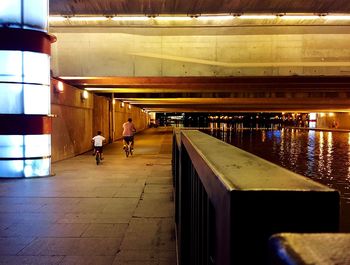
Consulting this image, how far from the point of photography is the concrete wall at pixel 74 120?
16.0 m

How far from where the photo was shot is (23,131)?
450 inches

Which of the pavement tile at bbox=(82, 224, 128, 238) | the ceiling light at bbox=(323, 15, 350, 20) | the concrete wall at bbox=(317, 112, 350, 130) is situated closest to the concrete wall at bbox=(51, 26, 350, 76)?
the ceiling light at bbox=(323, 15, 350, 20)

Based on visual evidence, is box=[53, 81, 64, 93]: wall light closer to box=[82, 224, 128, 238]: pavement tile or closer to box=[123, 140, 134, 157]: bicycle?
box=[123, 140, 134, 157]: bicycle

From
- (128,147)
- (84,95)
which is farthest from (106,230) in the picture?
(84,95)

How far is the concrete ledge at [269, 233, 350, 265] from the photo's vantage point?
0.70 m

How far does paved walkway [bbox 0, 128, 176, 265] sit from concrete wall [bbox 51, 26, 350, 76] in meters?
5.61

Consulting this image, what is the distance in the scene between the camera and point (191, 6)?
14.7 meters

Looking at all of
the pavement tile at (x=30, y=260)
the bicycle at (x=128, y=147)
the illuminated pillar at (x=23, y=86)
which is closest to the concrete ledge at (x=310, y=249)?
the pavement tile at (x=30, y=260)

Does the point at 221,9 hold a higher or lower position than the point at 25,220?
higher

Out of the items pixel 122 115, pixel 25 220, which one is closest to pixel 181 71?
pixel 25 220

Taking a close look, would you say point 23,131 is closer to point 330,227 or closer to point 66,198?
point 66,198

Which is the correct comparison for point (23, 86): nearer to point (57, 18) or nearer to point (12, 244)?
point (57, 18)

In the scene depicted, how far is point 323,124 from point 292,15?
187 feet

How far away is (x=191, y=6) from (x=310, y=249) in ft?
48.5
